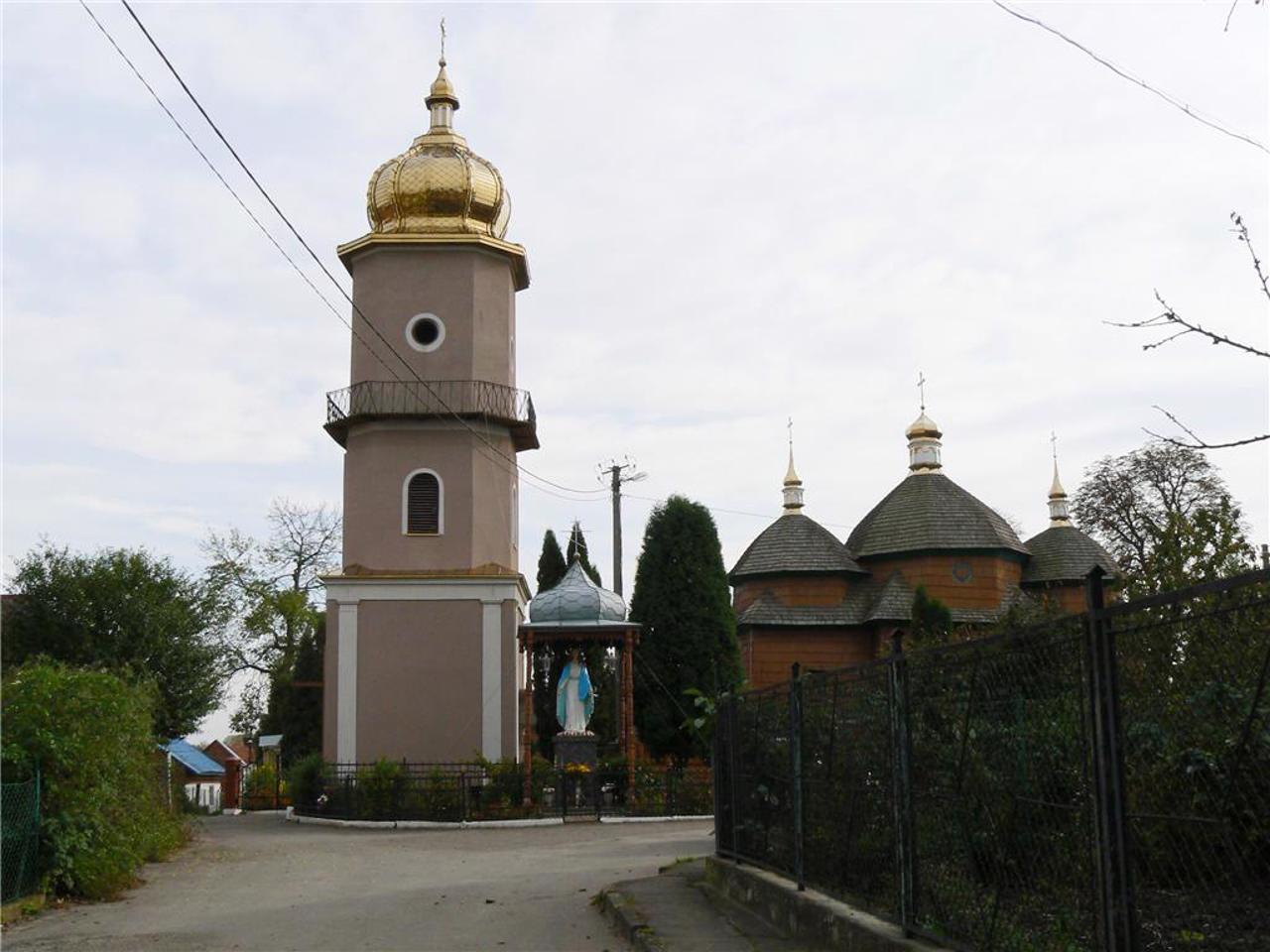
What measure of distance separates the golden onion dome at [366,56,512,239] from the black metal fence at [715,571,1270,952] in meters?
23.0

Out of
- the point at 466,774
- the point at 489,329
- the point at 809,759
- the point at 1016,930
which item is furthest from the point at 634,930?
the point at 489,329

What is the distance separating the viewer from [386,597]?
28.0 m

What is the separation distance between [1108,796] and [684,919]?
5.65 metres

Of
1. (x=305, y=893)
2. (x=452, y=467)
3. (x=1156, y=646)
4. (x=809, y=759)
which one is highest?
(x=452, y=467)

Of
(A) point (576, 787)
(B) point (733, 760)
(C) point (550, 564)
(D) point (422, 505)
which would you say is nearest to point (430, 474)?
(D) point (422, 505)

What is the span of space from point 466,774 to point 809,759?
15787 millimetres

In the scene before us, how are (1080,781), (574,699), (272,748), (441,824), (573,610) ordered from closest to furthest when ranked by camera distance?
(1080,781), (441,824), (574,699), (573,610), (272,748)

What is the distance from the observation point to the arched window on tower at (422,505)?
2853 cm

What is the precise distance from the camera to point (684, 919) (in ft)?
34.1

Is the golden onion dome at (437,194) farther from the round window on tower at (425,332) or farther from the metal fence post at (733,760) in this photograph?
the metal fence post at (733,760)

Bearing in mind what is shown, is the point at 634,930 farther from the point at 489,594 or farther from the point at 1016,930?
the point at 489,594

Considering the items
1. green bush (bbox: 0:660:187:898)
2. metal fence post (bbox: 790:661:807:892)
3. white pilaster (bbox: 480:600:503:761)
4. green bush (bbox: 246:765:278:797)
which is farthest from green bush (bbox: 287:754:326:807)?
metal fence post (bbox: 790:661:807:892)

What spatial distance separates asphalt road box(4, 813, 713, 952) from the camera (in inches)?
411

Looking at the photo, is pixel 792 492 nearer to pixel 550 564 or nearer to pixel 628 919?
pixel 550 564
